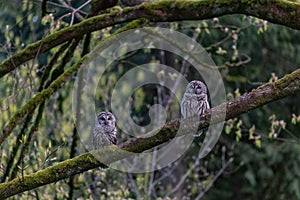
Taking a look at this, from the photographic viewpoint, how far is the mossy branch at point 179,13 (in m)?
5.58

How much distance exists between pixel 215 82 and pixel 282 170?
307 cm

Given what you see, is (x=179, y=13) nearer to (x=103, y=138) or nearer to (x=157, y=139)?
(x=157, y=139)

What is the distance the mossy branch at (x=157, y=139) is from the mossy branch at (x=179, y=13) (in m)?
0.62

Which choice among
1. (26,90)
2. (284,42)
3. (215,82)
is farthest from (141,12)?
(284,42)

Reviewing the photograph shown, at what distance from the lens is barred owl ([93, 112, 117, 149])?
7.47 meters

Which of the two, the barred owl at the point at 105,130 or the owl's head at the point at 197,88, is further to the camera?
the barred owl at the point at 105,130

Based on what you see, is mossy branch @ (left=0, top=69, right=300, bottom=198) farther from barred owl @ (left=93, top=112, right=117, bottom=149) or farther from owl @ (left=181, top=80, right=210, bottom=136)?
barred owl @ (left=93, top=112, right=117, bottom=149)

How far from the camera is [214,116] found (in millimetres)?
5242

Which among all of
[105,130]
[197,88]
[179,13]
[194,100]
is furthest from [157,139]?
[105,130]

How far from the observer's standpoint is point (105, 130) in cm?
750

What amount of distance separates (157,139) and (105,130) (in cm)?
226

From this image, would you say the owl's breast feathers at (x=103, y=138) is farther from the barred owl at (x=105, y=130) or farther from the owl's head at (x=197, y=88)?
the owl's head at (x=197, y=88)

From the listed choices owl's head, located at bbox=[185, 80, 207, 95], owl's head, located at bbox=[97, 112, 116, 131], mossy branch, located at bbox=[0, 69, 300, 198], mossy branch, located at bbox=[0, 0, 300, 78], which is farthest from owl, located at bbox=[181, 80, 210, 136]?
mossy branch, located at bbox=[0, 69, 300, 198]

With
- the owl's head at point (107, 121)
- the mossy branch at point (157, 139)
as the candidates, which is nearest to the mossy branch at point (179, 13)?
the mossy branch at point (157, 139)
